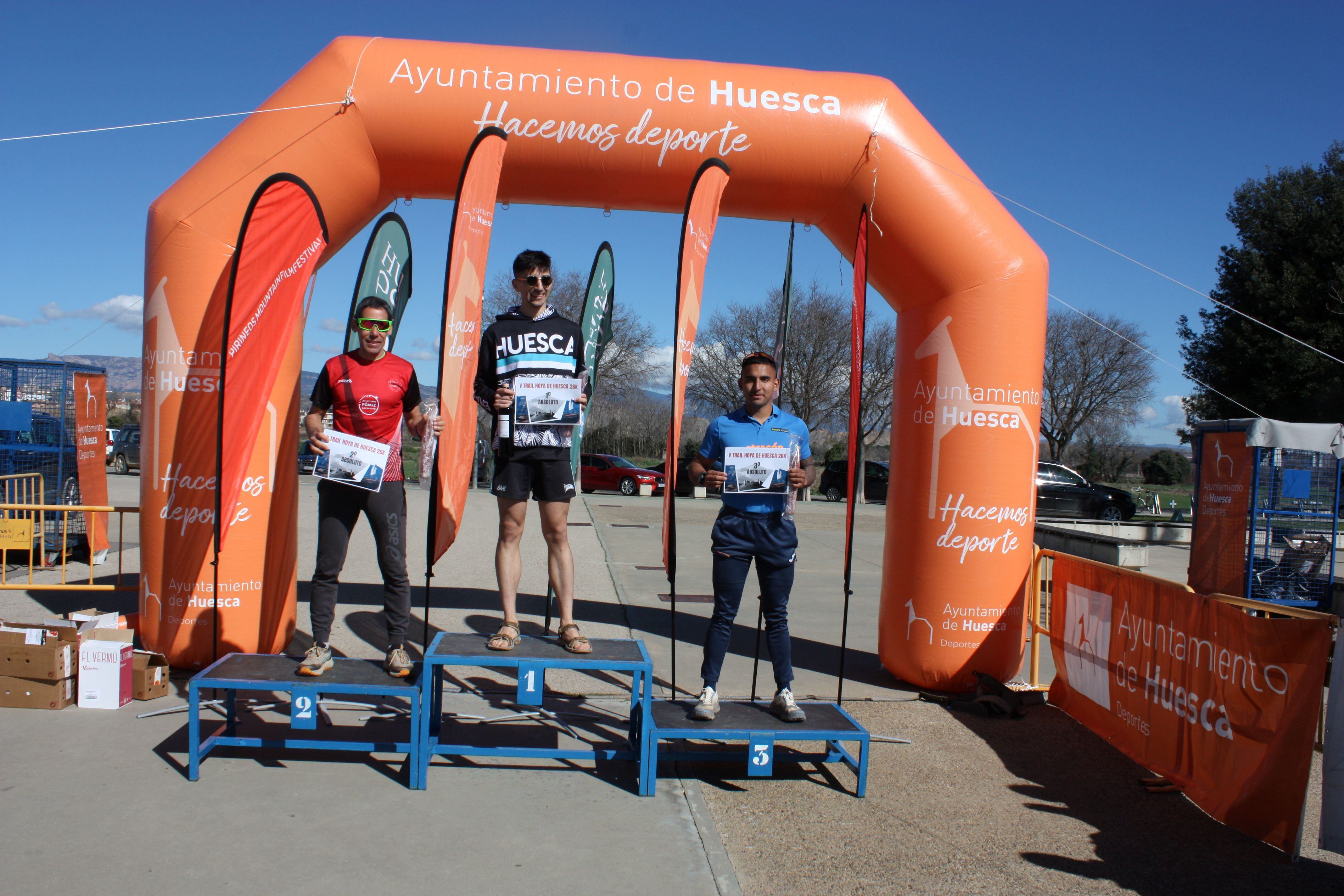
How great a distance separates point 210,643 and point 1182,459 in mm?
51130

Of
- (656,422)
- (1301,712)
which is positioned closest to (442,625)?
(1301,712)

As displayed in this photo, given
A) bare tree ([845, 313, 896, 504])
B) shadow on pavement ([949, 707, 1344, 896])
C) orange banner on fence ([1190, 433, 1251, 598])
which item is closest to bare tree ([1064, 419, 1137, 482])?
bare tree ([845, 313, 896, 504])

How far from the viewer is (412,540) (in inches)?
537

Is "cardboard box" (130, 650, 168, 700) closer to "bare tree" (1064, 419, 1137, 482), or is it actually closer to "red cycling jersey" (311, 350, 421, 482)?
"red cycling jersey" (311, 350, 421, 482)

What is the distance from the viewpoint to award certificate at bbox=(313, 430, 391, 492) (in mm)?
4234

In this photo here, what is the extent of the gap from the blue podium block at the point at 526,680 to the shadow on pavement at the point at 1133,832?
1783 millimetres

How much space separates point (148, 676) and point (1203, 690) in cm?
545

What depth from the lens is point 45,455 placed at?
1073 cm

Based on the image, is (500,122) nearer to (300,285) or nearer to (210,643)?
(300,285)

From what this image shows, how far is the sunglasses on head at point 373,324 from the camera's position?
14.6 ft

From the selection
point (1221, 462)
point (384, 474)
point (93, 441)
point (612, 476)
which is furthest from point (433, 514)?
point (612, 476)

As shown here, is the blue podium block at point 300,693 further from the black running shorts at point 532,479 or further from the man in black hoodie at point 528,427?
the black running shorts at point 532,479

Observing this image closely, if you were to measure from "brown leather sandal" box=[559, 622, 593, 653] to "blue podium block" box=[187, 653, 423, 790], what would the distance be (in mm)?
714

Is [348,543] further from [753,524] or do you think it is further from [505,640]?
[753,524]
